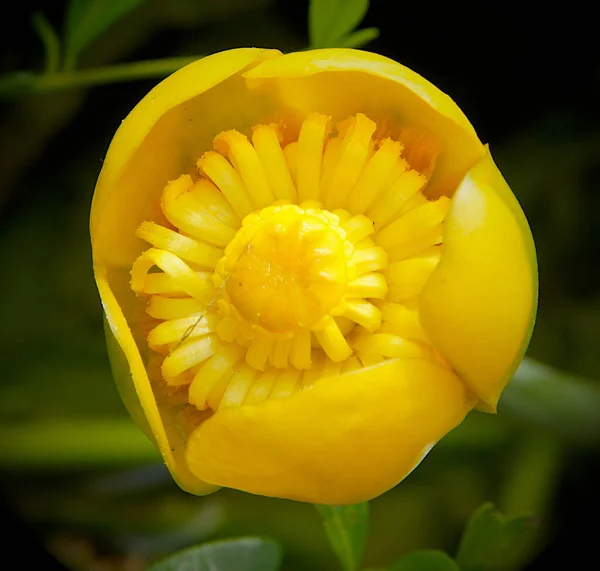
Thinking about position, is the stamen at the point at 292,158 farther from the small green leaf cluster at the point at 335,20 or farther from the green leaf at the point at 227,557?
the green leaf at the point at 227,557

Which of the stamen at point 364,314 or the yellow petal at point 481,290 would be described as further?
the stamen at point 364,314

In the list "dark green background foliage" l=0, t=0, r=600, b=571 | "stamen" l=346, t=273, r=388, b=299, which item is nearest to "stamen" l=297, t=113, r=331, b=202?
"stamen" l=346, t=273, r=388, b=299

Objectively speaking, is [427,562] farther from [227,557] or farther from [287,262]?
[287,262]

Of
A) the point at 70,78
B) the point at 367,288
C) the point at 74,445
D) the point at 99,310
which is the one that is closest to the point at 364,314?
the point at 367,288

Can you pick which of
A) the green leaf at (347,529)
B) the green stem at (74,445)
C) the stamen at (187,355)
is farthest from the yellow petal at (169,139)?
the green stem at (74,445)

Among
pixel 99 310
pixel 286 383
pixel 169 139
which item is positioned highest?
pixel 169 139

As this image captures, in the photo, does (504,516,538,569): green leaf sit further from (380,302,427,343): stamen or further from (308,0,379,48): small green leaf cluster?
(308,0,379,48): small green leaf cluster
